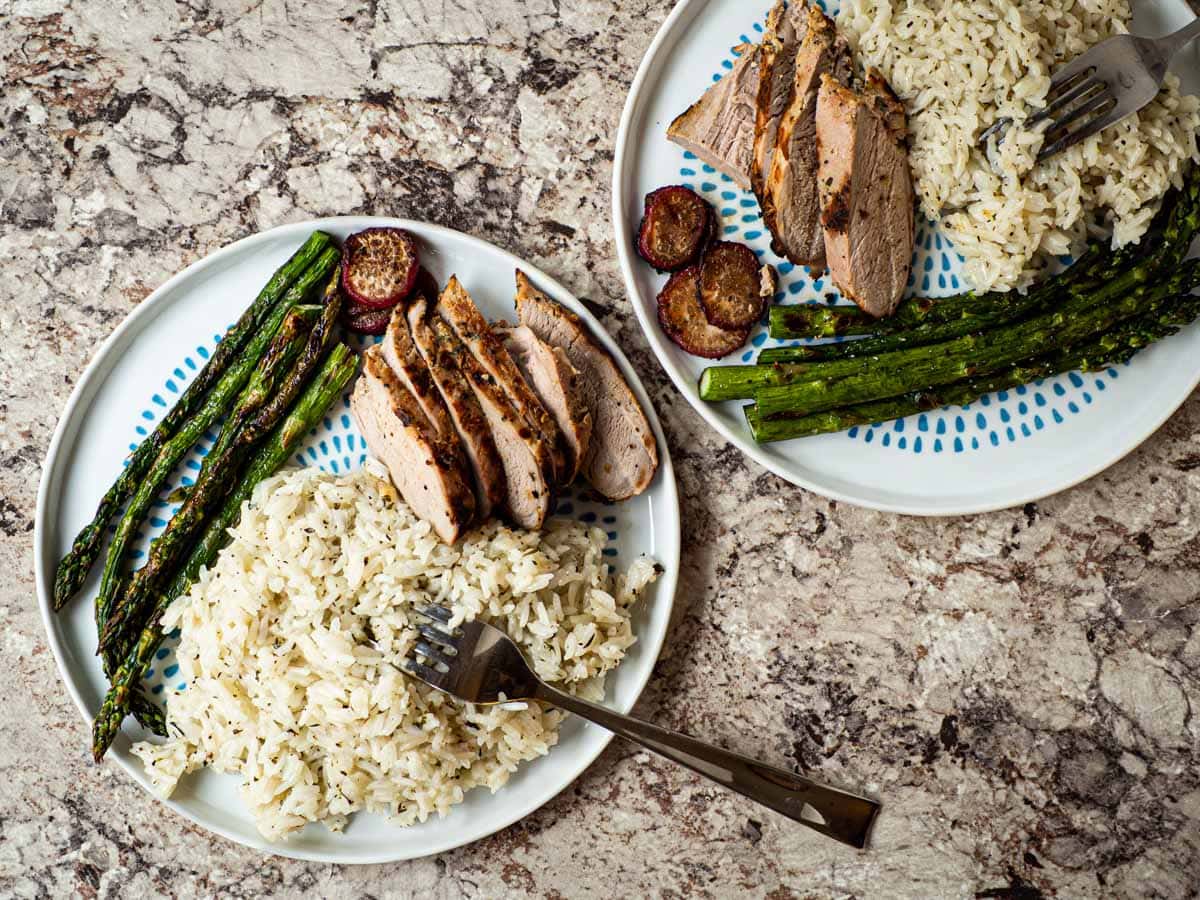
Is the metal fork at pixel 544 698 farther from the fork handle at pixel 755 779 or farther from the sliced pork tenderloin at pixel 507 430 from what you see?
the sliced pork tenderloin at pixel 507 430

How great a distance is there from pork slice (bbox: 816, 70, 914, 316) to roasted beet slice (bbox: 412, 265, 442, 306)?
1.73 metres

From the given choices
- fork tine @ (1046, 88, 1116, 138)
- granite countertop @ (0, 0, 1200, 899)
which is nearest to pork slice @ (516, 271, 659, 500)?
granite countertop @ (0, 0, 1200, 899)

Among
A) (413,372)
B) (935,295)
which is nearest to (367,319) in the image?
(413,372)

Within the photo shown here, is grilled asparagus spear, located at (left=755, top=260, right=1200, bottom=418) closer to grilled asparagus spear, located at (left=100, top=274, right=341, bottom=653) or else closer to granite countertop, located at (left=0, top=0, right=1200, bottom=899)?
granite countertop, located at (left=0, top=0, right=1200, bottom=899)

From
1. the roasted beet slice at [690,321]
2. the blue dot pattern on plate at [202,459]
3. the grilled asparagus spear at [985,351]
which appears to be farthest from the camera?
the blue dot pattern on plate at [202,459]

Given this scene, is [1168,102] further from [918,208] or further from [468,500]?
[468,500]

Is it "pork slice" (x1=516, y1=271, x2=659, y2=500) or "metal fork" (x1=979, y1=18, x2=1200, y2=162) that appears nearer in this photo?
"metal fork" (x1=979, y1=18, x2=1200, y2=162)

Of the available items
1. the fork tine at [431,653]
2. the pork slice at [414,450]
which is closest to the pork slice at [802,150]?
the pork slice at [414,450]

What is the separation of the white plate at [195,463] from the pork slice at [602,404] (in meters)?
0.08

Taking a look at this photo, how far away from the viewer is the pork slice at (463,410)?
3.68m

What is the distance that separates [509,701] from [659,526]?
39.6 inches

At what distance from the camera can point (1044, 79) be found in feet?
11.5

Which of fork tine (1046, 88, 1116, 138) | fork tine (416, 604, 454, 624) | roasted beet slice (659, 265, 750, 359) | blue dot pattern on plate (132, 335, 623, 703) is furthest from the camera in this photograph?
blue dot pattern on plate (132, 335, 623, 703)

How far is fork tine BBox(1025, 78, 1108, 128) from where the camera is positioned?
351 centimetres
